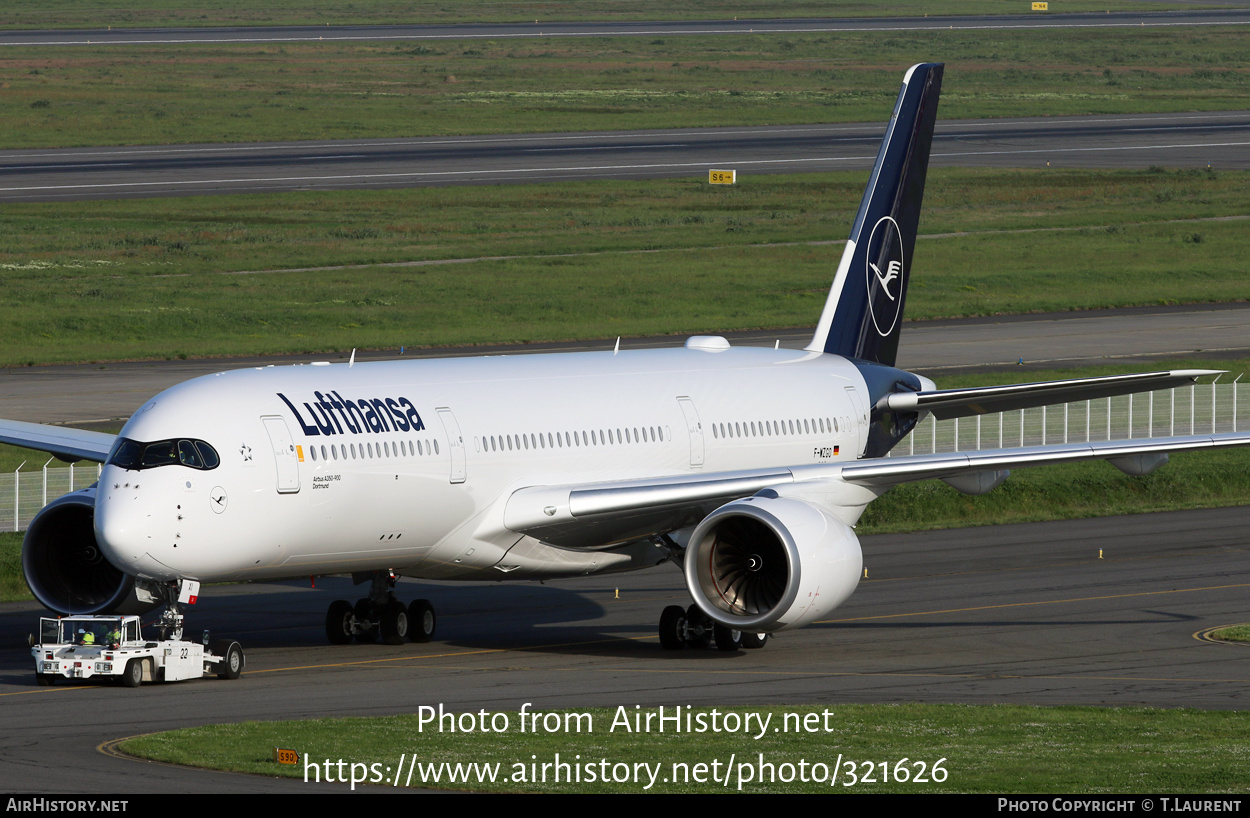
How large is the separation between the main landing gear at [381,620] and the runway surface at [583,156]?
8149cm

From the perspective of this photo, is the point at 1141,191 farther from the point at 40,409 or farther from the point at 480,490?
the point at 480,490

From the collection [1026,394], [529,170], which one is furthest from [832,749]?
[529,170]

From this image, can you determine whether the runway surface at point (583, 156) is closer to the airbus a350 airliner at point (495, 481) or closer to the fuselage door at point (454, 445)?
the airbus a350 airliner at point (495, 481)

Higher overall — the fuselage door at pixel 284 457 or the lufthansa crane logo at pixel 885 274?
the lufthansa crane logo at pixel 885 274

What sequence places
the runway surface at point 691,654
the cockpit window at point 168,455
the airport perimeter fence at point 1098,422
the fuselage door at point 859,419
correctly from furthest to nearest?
the airport perimeter fence at point 1098,422 → the fuselage door at point 859,419 → the cockpit window at point 168,455 → the runway surface at point 691,654

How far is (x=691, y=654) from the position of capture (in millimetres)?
35500

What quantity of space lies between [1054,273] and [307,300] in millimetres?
38565

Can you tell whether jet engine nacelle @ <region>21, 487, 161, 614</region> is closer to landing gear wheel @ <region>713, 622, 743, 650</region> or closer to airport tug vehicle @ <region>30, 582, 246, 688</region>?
airport tug vehicle @ <region>30, 582, 246, 688</region>

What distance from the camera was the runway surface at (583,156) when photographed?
12006 cm

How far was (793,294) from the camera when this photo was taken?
305 feet

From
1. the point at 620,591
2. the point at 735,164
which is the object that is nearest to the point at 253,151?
the point at 735,164

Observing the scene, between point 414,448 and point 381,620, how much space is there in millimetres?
4776

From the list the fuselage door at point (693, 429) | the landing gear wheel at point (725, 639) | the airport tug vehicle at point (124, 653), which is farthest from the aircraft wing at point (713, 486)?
the airport tug vehicle at point (124, 653)

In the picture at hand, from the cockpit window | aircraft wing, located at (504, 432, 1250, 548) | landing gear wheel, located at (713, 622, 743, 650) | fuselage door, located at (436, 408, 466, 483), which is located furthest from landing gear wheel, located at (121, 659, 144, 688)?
landing gear wheel, located at (713, 622, 743, 650)
